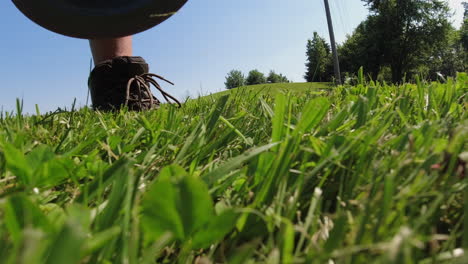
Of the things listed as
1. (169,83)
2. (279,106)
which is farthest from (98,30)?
(279,106)

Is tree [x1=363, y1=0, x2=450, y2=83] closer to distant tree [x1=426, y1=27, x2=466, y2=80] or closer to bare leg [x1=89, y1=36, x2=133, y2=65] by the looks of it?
distant tree [x1=426, y1=27, x2=466, y2=80]

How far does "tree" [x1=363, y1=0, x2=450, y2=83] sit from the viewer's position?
99.1 feet

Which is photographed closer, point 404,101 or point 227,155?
point 227,155

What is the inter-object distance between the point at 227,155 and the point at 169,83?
183cm

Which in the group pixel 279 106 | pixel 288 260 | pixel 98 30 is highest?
pixel 98 30

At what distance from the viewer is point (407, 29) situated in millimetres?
30703

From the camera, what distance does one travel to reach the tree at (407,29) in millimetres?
30219

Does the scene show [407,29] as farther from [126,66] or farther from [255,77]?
[126,66]

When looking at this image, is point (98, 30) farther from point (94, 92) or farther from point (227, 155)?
point (227, 155)

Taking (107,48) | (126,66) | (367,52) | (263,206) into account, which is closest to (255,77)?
(367,52)

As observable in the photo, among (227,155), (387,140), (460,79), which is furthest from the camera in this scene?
(460,79)

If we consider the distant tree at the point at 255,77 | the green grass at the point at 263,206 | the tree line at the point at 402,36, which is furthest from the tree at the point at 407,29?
the green grass at the point at 263,206

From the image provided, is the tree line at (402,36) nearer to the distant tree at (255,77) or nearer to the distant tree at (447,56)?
the distant tree at (447,56)

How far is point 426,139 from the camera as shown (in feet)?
1.53
